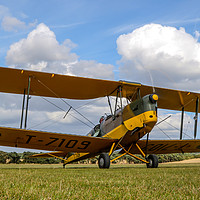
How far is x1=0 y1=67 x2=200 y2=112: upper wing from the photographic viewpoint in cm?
869

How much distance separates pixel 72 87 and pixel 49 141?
7.72ft

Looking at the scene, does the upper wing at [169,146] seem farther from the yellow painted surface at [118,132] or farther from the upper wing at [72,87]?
the upper wing at [72,87]

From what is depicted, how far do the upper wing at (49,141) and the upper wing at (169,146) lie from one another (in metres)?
1.66

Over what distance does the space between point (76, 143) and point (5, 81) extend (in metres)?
3.57

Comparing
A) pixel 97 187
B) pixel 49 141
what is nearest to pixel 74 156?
pixel 49 141

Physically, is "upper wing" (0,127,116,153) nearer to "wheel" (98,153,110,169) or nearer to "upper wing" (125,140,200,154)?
"wheel" (98,153,110,169)

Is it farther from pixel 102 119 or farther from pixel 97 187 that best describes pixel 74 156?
pixel 97 187

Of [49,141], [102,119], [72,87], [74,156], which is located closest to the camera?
[49,141]

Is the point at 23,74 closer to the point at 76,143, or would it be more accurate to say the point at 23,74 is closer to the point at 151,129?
the point at 76,143

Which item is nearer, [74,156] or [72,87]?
[72,87]

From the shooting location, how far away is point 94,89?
9.69 meters

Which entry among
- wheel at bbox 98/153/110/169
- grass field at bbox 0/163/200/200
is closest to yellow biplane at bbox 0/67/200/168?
wheel at bbox 98/153/110/169

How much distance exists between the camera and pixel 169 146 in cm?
1070

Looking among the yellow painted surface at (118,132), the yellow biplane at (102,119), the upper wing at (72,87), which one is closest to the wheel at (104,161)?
the yellow biplane at (102,119)
